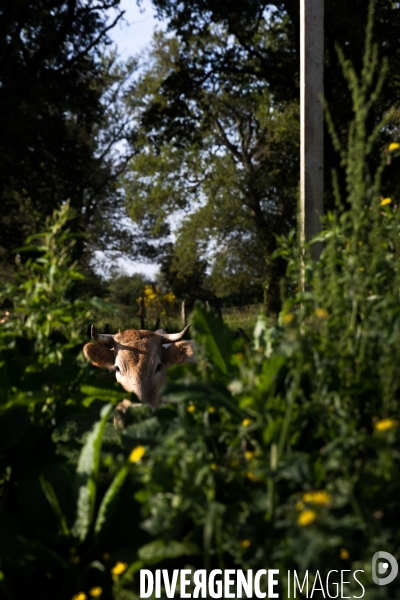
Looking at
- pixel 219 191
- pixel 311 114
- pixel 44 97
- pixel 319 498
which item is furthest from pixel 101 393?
pixel 219 191

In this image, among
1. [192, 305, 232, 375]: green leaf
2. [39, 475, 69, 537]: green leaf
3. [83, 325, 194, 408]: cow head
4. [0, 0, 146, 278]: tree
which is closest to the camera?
[39, 475, 69, 537]: green leaf

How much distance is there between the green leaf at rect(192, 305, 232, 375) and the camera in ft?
8.87

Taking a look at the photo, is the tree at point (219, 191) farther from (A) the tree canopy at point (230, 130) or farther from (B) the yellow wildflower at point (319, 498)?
(B) the yellow wildflower at point (319, 498)

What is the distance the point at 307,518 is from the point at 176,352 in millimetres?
Result: 5554

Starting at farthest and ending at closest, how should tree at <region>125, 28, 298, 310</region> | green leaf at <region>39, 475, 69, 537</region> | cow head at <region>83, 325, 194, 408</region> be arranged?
tree at <region>125, 28, 298, 310</region>
cow head at <region>83, 325, 194, 408</region>
green leaf at <region>39, 475, 69, 537</region>

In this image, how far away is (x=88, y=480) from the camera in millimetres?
2391

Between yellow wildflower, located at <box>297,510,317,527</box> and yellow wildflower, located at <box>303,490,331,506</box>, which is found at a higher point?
yellow wildflower, located at <box>303,490,331,506</box>

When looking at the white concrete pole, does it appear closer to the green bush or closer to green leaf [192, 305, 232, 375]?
the green bush

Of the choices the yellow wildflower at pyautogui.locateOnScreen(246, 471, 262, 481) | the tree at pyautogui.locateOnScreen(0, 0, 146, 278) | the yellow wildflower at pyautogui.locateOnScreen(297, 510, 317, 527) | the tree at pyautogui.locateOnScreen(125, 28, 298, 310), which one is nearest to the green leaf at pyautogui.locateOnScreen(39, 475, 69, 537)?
the yellow wildflower at pyautogui.locateOnScreen(246, 471, 262, 481)

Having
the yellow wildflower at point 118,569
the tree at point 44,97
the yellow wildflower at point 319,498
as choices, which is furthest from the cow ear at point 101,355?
the tree at point 44,97

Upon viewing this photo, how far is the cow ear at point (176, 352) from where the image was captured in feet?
23.6

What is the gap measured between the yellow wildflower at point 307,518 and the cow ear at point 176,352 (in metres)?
5.46

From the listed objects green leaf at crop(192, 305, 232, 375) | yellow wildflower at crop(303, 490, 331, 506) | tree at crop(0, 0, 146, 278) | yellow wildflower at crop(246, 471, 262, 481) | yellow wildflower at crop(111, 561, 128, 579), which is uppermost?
tree at crop(0, 0, 146, 278)

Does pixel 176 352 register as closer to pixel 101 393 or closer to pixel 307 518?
pixel 101 393
